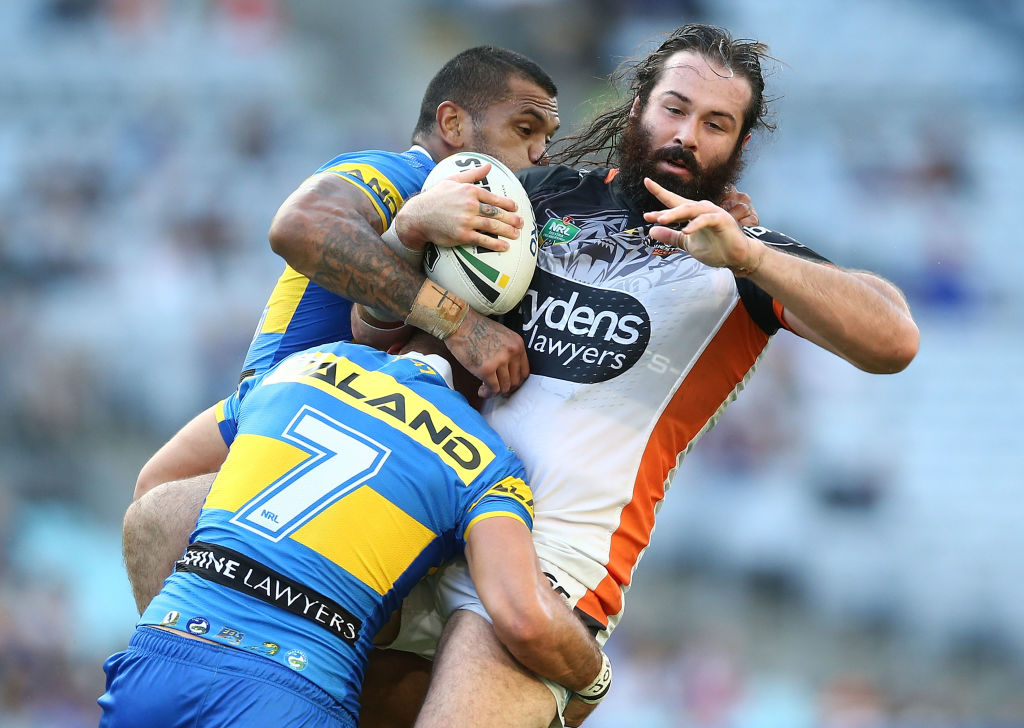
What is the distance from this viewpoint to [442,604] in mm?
3768

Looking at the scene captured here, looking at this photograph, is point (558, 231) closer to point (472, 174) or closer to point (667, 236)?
point (472, 174)

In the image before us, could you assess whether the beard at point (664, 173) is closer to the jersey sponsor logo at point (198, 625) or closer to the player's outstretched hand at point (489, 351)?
the player's outstretched hand at point (489, 351)

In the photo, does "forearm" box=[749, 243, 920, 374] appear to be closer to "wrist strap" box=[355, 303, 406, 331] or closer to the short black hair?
"wrist strap" box=[355, 303, 406, 331]

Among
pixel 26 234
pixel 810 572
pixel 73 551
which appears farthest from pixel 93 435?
pixel 810 572

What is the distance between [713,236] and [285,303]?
6.04ft

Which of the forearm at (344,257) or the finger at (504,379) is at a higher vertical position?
the forearm at (344,257)

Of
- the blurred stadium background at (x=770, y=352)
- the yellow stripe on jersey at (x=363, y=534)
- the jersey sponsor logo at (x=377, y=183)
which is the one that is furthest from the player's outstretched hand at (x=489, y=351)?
the blurred stadium background at (x=770, y=352)

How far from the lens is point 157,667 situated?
3287 mm

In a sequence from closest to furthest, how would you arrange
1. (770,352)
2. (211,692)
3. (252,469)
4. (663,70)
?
(211,692)
(252,469)
(663,70)
(770,352)

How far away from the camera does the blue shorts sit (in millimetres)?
3197

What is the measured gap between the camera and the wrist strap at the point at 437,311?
3.85 m

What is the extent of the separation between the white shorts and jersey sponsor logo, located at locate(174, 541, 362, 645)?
41cm

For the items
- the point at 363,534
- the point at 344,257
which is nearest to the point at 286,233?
the point at 344,257

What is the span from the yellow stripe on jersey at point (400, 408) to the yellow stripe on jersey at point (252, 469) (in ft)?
0.70
